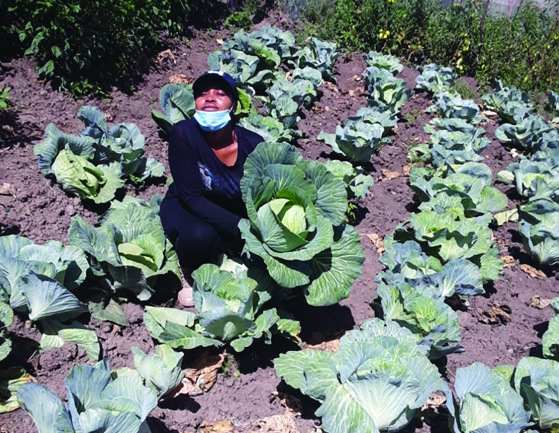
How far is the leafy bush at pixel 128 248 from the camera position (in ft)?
11.7

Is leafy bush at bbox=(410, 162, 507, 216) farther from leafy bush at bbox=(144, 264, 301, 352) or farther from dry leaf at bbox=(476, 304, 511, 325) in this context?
leafy bush at bbox=(144, 264, 301, 352)

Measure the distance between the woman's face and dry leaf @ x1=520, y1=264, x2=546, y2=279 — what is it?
332 cm

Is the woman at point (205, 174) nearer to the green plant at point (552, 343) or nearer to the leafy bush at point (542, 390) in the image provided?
the leafy bush at point (542, 390)

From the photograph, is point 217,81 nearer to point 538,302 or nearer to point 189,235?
point 189,235

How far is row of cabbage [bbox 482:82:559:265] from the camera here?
206 inches

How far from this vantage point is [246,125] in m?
5.61

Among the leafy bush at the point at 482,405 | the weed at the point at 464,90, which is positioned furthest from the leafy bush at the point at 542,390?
the weed at the point at 464,90

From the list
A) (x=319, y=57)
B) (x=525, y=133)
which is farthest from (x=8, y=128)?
(x=525, y=133)

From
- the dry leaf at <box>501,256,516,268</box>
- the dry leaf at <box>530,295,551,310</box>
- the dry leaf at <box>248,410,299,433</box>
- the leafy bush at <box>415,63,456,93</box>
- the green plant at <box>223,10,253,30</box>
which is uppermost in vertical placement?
the green plant at <box>223,10,253,30</box>

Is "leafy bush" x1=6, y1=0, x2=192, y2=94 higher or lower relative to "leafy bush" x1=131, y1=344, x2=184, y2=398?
higher

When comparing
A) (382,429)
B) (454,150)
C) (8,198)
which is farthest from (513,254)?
(8,198)

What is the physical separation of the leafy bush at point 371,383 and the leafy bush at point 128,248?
1.22 m

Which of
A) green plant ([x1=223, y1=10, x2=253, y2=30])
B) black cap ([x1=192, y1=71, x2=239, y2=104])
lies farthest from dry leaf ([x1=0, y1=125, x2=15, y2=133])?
green plant ([x1=223, y1=10, x2=253, y2=30])

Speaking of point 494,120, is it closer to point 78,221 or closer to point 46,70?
point 46,70
